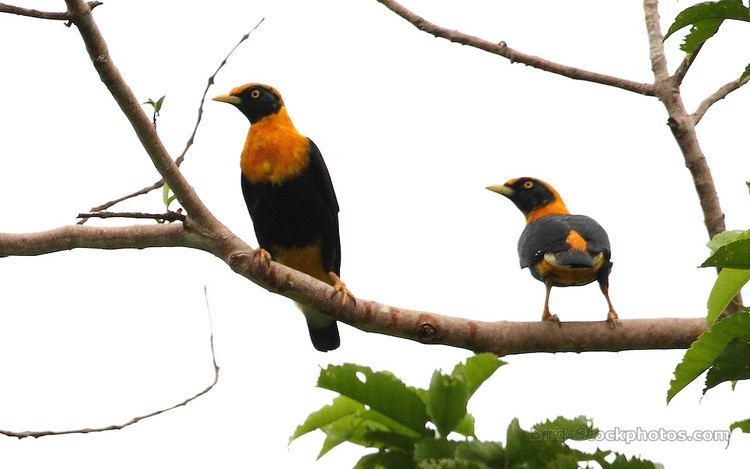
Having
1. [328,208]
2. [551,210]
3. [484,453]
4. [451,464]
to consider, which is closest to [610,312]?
[328,208]

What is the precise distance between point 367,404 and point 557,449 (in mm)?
514

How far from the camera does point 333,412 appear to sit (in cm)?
267

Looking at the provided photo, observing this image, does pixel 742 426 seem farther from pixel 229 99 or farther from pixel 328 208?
pixel 229 99

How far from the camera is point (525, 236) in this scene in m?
7.02

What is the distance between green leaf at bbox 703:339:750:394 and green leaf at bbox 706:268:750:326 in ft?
1.21

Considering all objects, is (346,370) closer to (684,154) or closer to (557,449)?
(557,449)

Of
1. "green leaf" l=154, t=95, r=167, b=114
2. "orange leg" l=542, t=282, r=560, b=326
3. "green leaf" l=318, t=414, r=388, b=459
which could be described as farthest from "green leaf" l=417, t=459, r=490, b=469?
"orange leg" l=542, t=282, r=560, b=326

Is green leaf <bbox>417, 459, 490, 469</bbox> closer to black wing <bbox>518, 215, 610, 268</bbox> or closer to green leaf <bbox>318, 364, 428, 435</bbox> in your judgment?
green leaf <bbox>318, 364, 428, 435</bbox>

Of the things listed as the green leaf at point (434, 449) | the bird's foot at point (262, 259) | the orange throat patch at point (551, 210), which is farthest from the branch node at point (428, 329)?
the orange throat patch at point (551, 210)

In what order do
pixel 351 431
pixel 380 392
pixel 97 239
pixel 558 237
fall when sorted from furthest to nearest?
1. pixel 558 237
2. pixel 97 239
3. pixel 351 431
4. pixel 380 392

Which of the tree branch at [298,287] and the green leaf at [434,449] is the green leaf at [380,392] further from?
the tree branch at [298,287]

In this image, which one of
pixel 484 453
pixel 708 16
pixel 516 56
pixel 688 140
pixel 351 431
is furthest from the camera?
pixel 516 56

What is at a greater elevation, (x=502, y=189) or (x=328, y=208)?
(x=502, y=189)

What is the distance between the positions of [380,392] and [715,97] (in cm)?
329
